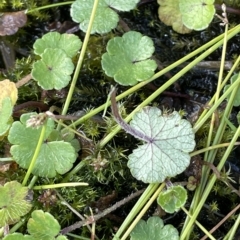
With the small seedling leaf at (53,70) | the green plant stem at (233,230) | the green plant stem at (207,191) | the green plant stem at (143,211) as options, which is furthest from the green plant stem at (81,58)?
the green plant stem at (233,230)

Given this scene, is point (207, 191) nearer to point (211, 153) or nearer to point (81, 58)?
point (211, 153)

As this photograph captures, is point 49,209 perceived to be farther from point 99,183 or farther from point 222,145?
point 222,145

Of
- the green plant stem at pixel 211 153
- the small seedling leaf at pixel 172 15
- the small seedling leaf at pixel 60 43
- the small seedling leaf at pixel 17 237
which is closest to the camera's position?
the small seedling leaf at pixel 17 237

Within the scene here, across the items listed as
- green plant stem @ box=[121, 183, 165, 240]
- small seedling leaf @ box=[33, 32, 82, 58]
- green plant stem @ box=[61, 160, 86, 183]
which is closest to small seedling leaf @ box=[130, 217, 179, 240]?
green plant stem @ box=[121, 183, 165, 240]

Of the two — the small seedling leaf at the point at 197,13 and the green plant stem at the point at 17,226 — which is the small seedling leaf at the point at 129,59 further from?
the green plant stem at the point at 17,226

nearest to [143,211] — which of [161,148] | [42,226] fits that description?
[161,148]

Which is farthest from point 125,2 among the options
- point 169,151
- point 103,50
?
point 169,151
